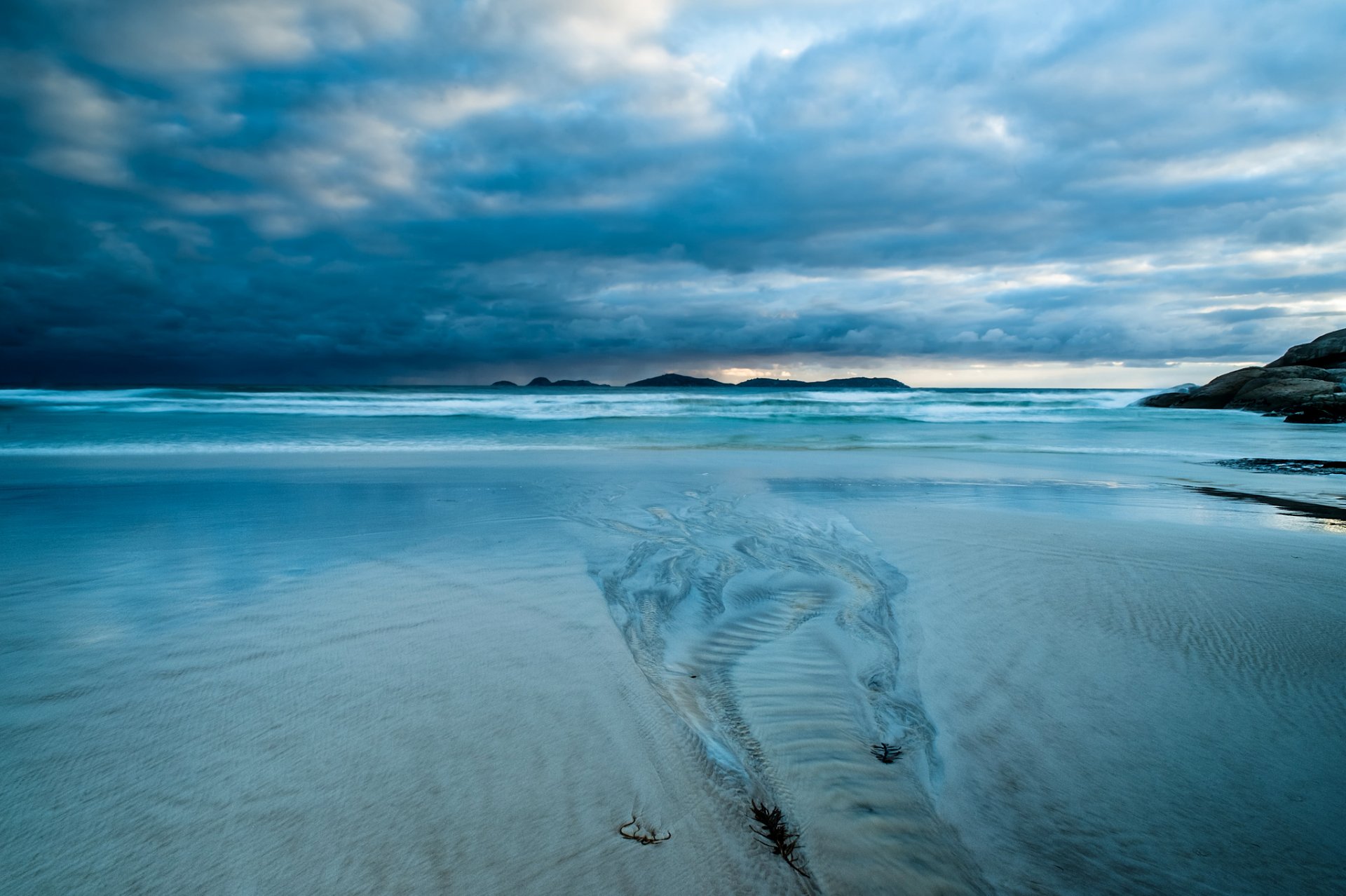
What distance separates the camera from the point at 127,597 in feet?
11.8

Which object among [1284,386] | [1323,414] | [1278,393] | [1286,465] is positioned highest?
[1284,386]

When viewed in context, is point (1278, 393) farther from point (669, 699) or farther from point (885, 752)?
point (669, 699)

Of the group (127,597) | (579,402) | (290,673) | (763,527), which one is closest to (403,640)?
(290,673)

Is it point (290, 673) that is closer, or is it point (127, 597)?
point (290, 673)

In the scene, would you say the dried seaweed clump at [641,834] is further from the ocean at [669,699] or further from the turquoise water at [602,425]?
the turquoise water at [602,425]

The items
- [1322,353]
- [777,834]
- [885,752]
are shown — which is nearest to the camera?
[777,834]

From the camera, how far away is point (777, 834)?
68.5 inches

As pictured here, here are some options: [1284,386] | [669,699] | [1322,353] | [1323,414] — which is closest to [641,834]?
[669,699]

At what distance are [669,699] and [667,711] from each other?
0.11 metres

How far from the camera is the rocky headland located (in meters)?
27.8

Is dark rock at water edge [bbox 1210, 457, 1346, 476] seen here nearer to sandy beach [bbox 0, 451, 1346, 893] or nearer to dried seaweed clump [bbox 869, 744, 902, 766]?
sandy beach [bbox 0, 451, 1346, 893]

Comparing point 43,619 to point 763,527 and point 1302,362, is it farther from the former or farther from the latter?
point 1302,362

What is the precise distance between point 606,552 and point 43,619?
121 inches

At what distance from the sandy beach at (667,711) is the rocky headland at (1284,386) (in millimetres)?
25901
